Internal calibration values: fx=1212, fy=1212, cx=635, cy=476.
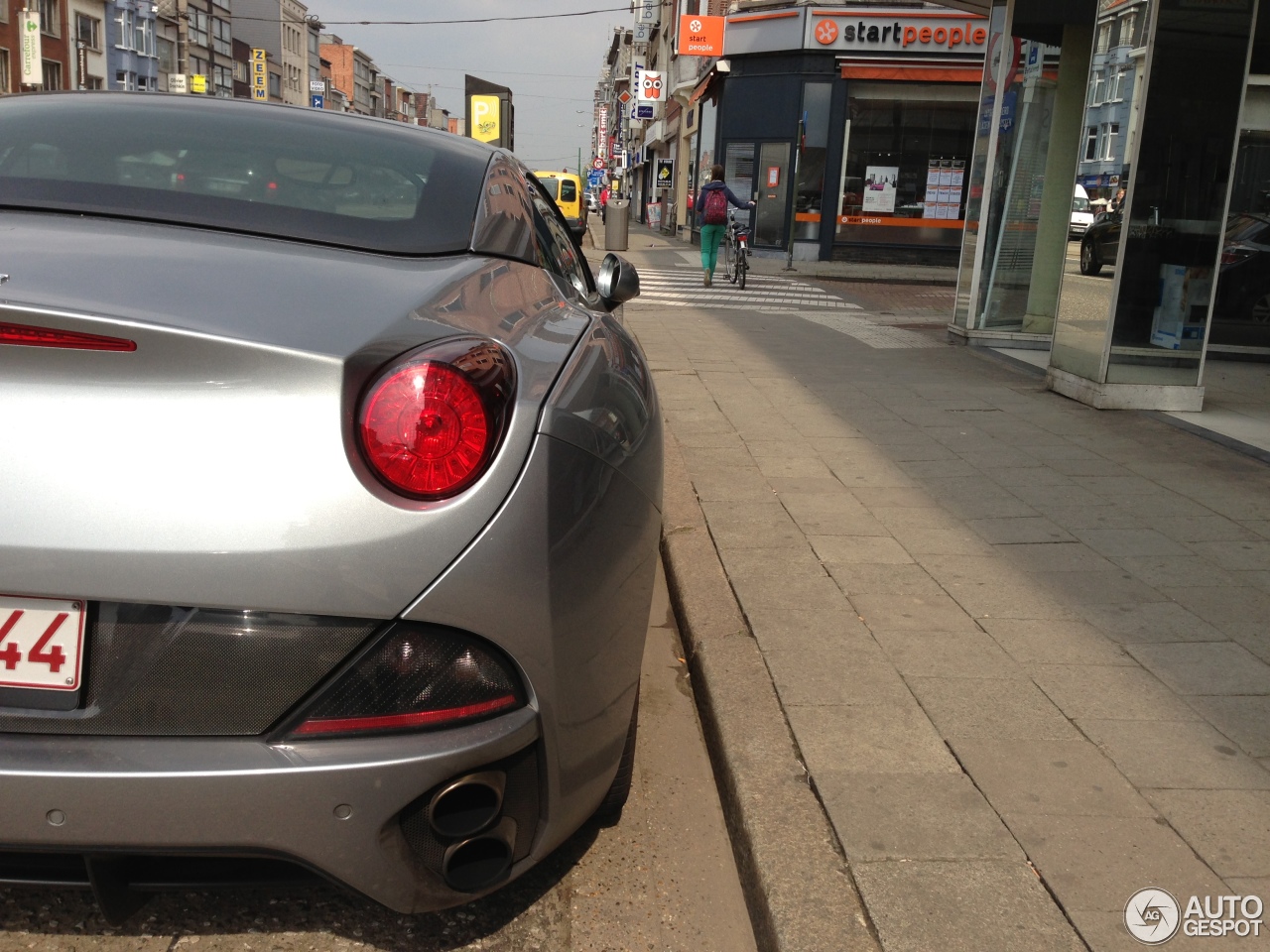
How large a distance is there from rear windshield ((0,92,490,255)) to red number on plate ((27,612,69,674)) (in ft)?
2.92

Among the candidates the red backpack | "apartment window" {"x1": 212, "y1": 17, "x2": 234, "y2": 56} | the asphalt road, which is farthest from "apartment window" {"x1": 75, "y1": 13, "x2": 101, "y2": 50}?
the asphalt road

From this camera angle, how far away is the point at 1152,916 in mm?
2258

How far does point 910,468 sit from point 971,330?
575 cm

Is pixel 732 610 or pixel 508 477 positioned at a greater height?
pixel 508 477

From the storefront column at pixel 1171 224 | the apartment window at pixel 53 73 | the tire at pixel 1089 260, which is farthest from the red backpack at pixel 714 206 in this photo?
the apartment window at pixel 53 73

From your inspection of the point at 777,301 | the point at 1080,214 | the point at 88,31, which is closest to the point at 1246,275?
the point at 1080,214

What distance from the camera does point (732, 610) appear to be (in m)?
3.90

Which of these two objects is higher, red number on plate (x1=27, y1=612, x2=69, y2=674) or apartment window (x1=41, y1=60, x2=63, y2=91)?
apartment window (x1=41, y1=60, x2=63, y2=91)

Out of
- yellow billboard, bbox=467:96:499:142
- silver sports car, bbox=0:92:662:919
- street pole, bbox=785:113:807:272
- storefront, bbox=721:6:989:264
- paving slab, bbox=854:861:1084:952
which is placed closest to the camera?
silver sports car, bbox=0:92:662:919

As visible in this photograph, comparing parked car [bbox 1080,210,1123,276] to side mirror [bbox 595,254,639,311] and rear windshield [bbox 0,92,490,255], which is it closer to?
side mirror [bbox 595,254,639,311]

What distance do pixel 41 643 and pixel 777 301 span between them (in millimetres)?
15433

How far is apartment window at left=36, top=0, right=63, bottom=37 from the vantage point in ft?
184

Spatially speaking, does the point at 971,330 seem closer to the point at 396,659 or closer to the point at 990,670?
the point at 990,670

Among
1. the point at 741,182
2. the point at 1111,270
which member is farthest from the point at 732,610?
the point at 741,182
